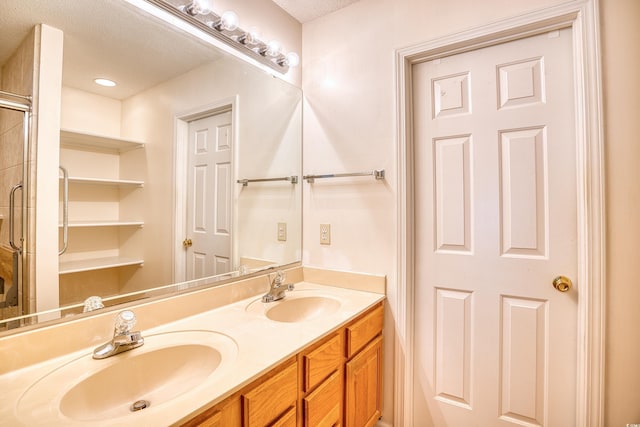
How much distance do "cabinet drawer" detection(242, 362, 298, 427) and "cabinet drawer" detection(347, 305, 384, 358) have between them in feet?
1.18

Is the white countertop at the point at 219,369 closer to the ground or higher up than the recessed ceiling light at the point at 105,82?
closer to the ground

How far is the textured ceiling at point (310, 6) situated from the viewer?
5.45ft

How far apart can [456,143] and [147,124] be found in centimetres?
135

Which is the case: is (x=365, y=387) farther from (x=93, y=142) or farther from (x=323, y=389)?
(x=93, y=142)

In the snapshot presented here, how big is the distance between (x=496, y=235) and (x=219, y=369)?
1251 mm

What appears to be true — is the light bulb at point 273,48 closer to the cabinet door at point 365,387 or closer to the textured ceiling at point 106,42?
the textured ceiling at point 106,42

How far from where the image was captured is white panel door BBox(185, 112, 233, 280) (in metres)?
1.28

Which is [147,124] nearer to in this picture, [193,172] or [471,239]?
[193,172]

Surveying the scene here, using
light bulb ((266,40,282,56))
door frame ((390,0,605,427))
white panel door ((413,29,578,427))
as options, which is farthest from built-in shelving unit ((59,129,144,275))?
door frame ((390,0,605,427))

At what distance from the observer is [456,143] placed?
1.45m

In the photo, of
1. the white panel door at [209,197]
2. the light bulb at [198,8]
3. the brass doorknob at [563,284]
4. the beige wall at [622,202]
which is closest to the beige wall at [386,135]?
the beige wall at [622,202]

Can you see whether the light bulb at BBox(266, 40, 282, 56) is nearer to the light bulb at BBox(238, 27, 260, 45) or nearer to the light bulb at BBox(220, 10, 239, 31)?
the light bulb at BBox(238, 27, 260, 45)

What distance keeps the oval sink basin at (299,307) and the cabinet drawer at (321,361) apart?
10.5 inches

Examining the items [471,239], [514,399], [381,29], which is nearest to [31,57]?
[381,29]
